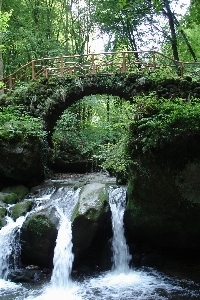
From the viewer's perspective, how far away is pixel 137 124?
7.54m

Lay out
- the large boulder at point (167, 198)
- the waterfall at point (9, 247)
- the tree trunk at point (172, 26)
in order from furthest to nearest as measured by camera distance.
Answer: the tree trunk at point (172, 26)
the waterfall at point (9, 247)
the large boulder at point (167, 198)

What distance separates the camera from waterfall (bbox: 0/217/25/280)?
8109 mm

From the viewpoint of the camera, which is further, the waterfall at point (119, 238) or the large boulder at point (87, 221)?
the waterfall at point (119, 238)

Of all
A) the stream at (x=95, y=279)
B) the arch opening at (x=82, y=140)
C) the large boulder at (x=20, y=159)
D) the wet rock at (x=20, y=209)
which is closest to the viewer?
the stream at (x=95, y=279)

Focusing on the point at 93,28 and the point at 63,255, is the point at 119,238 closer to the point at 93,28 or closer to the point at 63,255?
the point at 63,255

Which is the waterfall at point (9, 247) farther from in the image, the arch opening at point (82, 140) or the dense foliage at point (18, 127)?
the arch opening at point (82, 140)

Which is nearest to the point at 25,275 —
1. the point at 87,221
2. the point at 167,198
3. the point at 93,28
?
the point at 87,221

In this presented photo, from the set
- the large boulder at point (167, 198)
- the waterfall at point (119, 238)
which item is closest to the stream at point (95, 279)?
the waterfall at point (119, 238)

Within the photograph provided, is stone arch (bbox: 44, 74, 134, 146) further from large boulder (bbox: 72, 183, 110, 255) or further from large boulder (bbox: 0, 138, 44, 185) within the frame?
large boulder (bbox: 72, 183, 110, 255)

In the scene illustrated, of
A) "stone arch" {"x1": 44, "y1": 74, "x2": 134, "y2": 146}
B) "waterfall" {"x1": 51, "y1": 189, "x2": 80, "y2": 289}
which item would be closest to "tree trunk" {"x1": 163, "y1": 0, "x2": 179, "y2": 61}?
"stone arch" {"x1": 44, "y1": 74, "x2": 134, "y2": 146}

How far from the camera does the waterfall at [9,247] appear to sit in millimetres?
8109

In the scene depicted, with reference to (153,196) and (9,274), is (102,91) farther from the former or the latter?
(9,274)

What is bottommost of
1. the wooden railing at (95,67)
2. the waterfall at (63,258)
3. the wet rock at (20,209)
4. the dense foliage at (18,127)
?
the waterfall at (63,258)

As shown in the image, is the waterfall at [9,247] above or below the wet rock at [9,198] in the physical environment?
below
